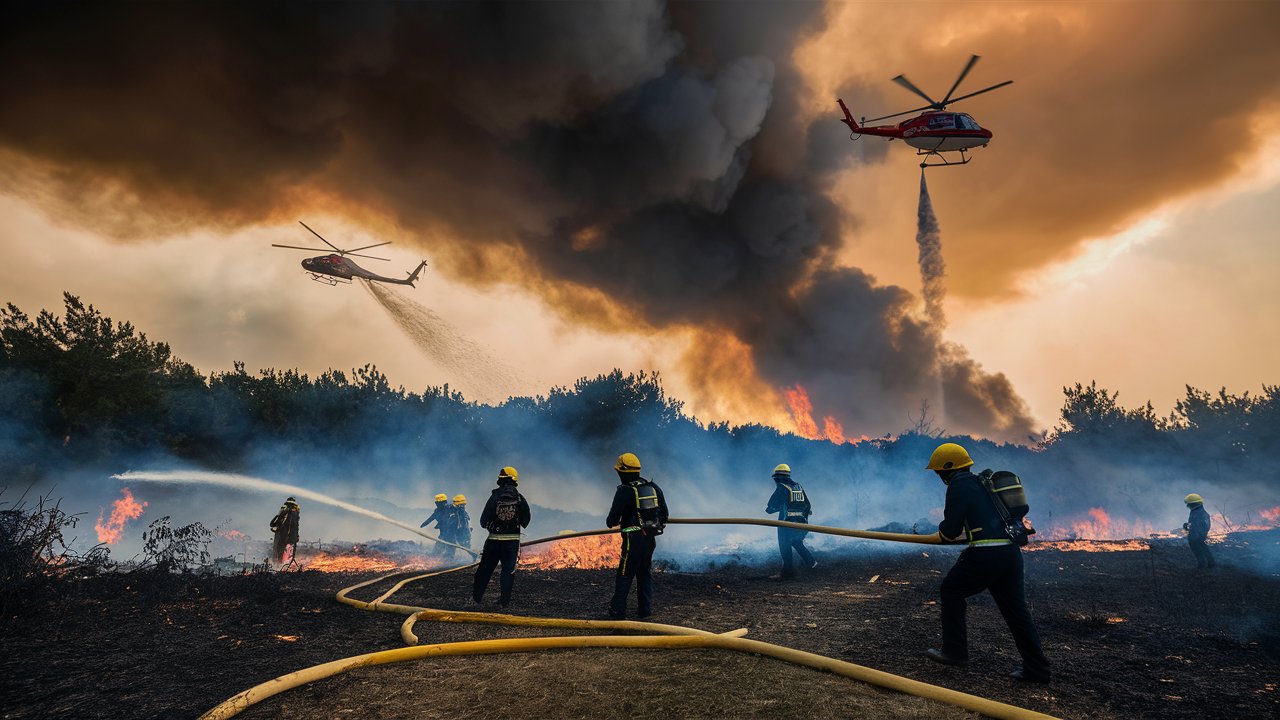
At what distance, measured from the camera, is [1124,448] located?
3994 cm

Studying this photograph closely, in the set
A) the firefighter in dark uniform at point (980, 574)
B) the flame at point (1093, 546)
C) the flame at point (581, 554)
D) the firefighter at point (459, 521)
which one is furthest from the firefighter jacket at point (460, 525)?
the flame at point (1093, 546)

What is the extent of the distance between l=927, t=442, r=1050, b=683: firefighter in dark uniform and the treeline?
29905 millimetres

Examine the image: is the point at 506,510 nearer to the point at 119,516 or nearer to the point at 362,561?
the point at 362,561

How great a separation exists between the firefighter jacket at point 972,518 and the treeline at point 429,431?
3008cm

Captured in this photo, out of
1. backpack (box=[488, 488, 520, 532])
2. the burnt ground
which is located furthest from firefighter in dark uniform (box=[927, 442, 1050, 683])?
backpack (box=[488, 488, 520, 532])

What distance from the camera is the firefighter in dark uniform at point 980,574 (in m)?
5.29

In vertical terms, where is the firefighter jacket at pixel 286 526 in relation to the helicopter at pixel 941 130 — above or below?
below

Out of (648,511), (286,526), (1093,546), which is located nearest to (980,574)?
(648,511)

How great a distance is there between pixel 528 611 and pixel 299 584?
5.11 m

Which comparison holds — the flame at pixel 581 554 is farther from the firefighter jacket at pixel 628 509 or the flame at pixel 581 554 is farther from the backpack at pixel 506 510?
the firefighter jacket at pixel 628 509

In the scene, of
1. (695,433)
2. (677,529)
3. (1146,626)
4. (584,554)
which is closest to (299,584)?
(584,554)

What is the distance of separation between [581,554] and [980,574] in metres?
17.8

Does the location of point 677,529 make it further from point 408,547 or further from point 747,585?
point 747,585

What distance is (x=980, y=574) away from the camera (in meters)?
5.50
